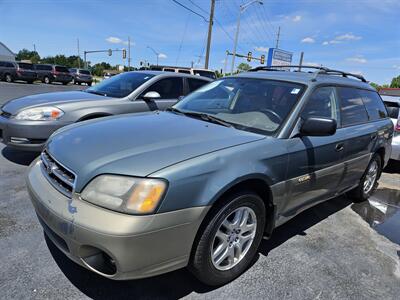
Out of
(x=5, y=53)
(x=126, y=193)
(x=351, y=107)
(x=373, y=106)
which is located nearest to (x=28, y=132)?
(x=126, y=193)

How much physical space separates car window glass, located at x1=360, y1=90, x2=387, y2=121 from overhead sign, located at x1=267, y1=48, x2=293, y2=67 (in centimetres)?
2473

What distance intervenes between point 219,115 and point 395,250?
2341mm

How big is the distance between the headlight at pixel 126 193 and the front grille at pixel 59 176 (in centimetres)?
20

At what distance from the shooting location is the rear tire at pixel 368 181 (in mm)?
4293

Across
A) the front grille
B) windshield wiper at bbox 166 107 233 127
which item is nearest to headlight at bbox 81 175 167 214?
the front grille

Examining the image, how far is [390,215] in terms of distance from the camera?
4227mm

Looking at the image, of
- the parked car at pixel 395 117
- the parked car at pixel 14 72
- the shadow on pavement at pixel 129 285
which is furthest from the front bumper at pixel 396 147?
the parked car at pixel 14 72

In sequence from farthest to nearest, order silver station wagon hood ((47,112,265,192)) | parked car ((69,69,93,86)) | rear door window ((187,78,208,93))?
parked car ((69,69,93,86))
rear door window ((187,78,208,93))
silver station wagon hood ((47,112,265,192))

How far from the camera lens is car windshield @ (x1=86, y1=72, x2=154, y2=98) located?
17.6 ft

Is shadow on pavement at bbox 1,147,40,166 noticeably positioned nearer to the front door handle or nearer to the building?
the front door handle

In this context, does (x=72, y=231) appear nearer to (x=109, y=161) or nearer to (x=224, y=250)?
(x=109, y=161)

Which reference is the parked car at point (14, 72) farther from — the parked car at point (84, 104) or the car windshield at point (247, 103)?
the car windshield at point (247, 103)

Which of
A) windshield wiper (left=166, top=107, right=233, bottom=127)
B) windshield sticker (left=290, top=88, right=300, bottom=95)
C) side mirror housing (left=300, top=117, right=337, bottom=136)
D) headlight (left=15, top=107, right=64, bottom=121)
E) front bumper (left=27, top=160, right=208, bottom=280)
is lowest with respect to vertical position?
front bumper (left=27, top=160, right=208, bottom=280)

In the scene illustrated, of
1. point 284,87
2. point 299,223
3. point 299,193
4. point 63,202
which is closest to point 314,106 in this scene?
point 284,87
